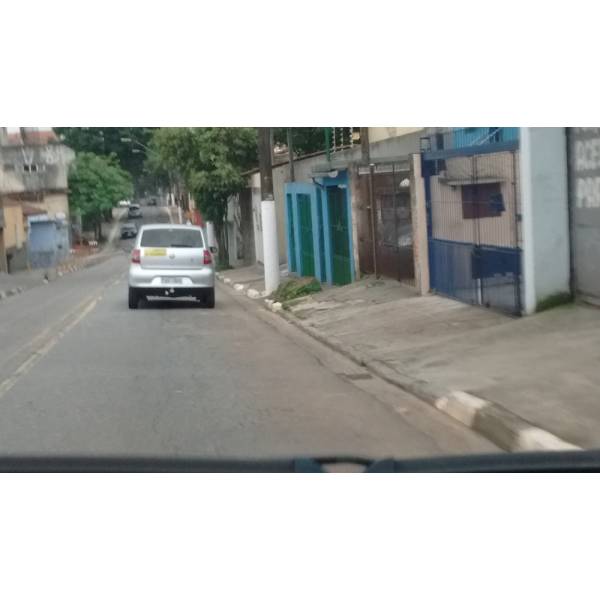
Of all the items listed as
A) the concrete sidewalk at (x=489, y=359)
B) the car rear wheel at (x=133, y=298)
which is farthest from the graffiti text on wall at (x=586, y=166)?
the car rear wheel at (x=133, y=298)

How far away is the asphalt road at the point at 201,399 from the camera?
7277 mm

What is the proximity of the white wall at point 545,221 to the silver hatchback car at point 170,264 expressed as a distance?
8.51m

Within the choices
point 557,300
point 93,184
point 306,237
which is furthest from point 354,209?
point 93,184

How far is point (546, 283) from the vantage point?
12.1 metres

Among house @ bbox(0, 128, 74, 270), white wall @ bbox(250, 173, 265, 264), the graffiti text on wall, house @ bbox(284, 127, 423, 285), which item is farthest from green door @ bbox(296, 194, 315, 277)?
house @ bbox(0, 128, 74, 270)

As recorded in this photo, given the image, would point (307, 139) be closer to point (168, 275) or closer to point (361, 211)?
point (361, 211)

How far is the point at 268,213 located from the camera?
22.5 meters

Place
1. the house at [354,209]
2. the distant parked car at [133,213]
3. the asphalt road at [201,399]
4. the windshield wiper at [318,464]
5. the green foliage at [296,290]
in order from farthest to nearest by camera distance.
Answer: the distant parked car at [133,213]
the green foliage at [296,290]
the house at [354,209]
the asphalt road at [201,399]
the windshield wiper at [318,464]

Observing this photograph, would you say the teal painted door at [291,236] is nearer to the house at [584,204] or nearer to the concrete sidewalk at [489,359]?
the concrete sidewalk at [489,359]

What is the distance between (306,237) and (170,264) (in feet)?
25.0

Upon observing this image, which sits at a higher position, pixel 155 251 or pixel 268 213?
pixel 268 213

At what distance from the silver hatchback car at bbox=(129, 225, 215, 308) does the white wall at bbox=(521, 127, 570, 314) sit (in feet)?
27.9

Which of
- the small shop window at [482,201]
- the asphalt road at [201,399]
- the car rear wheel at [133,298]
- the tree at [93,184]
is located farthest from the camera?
the tree at [93,184]

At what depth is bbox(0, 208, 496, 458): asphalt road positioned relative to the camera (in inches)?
287
